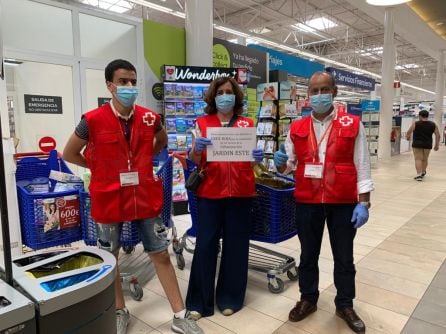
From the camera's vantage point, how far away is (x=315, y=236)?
2.34 m

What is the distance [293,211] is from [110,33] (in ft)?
15.9

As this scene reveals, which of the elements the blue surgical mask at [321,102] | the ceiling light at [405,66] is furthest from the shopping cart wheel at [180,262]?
the ceiling light at [405,66]

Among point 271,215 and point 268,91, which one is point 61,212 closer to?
point 271,215

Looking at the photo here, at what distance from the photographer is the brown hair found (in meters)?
2.38

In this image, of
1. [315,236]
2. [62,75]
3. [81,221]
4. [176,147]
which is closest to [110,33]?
[62,75]

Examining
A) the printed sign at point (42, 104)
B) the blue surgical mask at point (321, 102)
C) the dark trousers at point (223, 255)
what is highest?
the printed sign at point (42, 104)

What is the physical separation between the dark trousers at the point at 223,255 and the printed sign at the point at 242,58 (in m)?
5.21

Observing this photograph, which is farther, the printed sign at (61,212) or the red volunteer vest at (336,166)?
the printed sign at (61,212)

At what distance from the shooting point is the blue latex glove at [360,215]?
2.12 metres

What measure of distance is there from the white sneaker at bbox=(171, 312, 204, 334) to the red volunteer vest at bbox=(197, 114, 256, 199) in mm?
786

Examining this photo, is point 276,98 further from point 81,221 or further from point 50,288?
point 50,288

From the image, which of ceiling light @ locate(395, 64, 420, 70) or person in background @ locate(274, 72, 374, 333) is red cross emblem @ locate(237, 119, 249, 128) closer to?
person in background @ locate(274, 72, 374, 333)

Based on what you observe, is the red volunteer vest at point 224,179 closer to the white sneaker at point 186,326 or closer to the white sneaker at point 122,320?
the white sneaker at point 186,326

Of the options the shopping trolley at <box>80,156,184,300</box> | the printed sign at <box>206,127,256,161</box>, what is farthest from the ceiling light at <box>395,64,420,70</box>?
the printed sign at <box>206,127,256,161</box>
